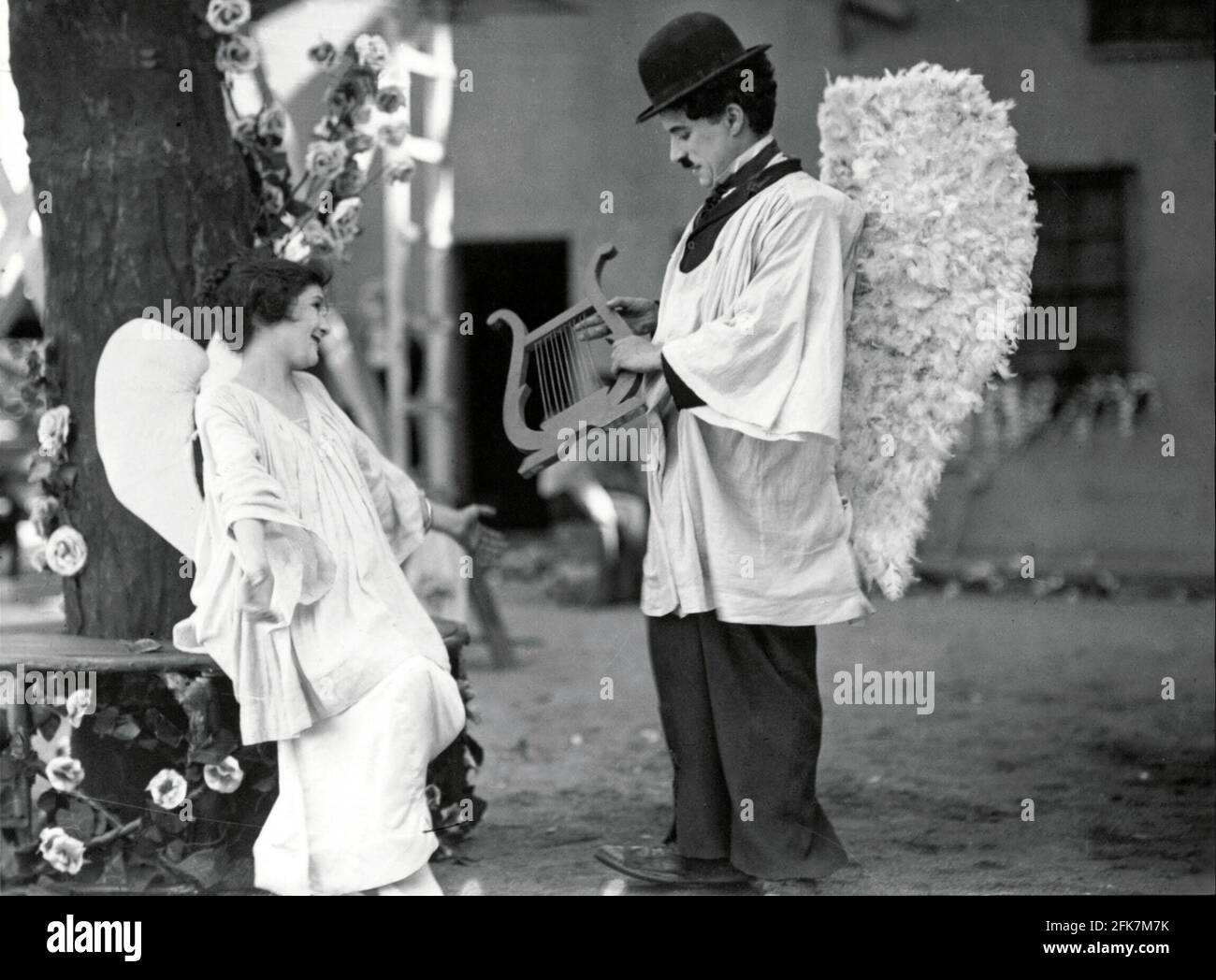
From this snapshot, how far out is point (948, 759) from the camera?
589 cm

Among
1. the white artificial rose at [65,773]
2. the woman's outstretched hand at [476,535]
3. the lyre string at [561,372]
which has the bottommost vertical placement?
the white artificial rose at [65,773]

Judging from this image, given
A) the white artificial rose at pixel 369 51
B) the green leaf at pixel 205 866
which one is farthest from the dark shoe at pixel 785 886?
the white artificial rose at pixel 369 51

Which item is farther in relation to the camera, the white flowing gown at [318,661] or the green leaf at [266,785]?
the green leaf at [266,785]

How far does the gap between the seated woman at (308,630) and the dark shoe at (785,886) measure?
0.82 metres

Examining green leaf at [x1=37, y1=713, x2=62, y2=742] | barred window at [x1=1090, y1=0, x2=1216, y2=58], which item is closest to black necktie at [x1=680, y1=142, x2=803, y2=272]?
green leaf at [x1=37, y1=713, x2=62, y2=742]

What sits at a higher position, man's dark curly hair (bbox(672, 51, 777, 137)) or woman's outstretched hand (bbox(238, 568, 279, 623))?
man's dark curly hair (bbox(672, 51, 777, 137))

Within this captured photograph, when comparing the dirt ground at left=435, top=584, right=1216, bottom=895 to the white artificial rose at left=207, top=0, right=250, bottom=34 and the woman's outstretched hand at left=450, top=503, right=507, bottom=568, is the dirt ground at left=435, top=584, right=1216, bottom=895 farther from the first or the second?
the white artificial rose at left=207, top=0, right=250, bottom=34

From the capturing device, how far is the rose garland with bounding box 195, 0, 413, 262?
15.7ft

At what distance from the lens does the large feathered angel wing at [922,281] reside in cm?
424

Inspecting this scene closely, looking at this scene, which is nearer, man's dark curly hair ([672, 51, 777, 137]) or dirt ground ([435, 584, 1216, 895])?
man's dark curly hair ([672, 51, 777, 137])

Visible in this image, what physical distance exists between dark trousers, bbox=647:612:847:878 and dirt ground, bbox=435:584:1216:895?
0.18 m

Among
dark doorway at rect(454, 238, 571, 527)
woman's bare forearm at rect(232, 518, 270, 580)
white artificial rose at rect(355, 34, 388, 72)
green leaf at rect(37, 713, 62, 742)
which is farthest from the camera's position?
dark doorway at rect(454, 238, 571, 527)

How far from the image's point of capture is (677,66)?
4.24 meters

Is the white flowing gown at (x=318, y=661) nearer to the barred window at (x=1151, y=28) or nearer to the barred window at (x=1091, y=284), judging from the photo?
the barred window at (x=1151, y=28)
